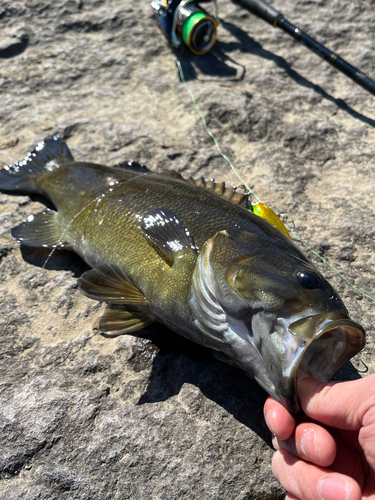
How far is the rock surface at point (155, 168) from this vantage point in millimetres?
2479

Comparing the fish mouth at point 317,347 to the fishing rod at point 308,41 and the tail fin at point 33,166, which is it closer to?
the tail fin at point 33,166

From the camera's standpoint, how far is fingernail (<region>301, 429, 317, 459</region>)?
6.58ft

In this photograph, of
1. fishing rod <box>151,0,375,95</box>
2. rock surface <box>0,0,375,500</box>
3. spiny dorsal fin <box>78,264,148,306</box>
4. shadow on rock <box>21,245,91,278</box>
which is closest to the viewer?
rock surface <box>0,0,375,500</box>

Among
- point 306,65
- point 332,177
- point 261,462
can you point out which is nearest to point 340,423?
point 261,462

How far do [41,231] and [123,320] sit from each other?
1259 millimetres

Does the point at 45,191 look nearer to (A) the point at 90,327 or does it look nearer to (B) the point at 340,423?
(A) the point at 90,327

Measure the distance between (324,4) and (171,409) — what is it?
6155 millimetres

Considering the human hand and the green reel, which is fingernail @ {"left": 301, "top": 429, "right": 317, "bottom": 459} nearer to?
the human hand

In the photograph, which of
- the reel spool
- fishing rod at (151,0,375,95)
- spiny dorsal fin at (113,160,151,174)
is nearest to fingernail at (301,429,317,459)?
spiny dorsal fin at (113,160,151,174)

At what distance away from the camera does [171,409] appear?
2637 mm

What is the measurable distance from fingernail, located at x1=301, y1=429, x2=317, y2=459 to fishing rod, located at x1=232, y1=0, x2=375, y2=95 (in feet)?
13.1

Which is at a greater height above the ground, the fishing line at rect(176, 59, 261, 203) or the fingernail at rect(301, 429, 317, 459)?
the fishing line at rect(176, 59, 261, 203)

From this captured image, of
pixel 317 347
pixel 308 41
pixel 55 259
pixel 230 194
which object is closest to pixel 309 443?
pixel 317 347

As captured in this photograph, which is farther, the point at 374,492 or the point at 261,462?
the point at 261,462
